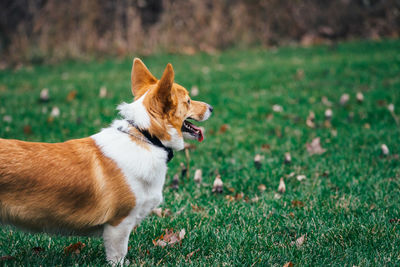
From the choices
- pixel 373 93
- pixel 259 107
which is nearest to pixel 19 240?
pixel 259 107

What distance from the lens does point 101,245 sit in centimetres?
278

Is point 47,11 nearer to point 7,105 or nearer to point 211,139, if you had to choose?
point 7,105

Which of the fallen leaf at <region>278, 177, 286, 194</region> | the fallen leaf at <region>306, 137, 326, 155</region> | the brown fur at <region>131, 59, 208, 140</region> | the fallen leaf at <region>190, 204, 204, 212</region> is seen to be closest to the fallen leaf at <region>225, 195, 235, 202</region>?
the fallen leaf at <region>190, 204, 204, 212</region>

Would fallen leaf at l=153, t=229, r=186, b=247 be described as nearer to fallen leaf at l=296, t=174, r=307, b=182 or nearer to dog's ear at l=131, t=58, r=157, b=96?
dog's ear at l=131, t=58, r=157, b=96

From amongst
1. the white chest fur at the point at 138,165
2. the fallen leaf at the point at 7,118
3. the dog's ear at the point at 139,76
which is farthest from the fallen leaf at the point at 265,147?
the fallen leaf at the point at 7,118

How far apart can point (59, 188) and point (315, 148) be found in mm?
3297

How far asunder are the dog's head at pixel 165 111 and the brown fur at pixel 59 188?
→ 1.09ft

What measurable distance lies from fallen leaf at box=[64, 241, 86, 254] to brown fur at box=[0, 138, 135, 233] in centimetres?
37

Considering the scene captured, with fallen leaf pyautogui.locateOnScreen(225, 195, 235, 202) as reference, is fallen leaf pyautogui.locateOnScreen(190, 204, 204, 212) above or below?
above

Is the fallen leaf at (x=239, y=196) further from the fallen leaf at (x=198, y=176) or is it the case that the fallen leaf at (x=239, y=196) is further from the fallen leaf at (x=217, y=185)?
the fallen leaf at (x=198, y=176)

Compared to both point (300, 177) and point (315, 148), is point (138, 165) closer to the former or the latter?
point (300, 177)

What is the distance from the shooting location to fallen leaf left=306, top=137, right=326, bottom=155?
4.54 m

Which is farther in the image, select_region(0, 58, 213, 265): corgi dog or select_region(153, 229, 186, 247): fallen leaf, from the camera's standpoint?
select_region(153, 229, 186, 247): fallen leaf

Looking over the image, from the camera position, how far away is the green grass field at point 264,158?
2.60m
